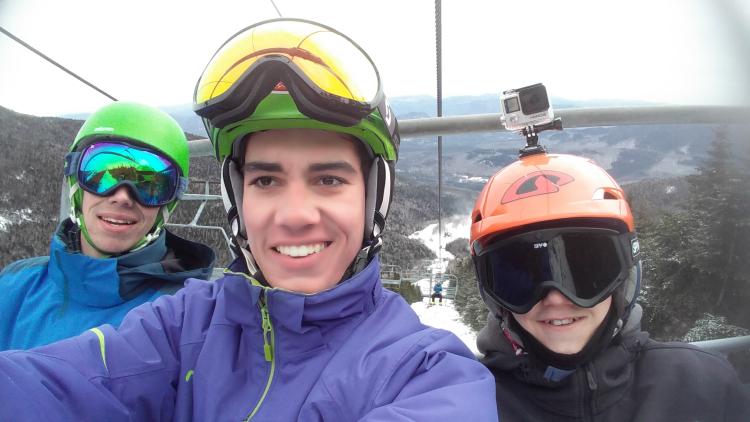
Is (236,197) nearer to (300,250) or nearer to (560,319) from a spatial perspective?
(300,250)

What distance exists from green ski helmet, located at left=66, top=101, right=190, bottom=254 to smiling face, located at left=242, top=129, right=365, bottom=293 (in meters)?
1.28

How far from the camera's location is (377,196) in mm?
1539

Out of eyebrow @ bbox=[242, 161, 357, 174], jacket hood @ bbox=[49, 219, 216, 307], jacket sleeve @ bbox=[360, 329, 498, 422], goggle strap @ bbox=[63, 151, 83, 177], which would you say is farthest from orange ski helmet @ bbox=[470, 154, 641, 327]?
goggle strap @ bbox=[63, 151, 83, 177]

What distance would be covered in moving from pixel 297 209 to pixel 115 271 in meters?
1.18

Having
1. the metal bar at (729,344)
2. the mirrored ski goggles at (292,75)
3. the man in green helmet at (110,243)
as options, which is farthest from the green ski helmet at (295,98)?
the metal bar at (729,344)

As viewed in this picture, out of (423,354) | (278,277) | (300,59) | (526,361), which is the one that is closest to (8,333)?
(278,277)

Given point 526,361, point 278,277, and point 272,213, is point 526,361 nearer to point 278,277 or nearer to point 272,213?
point 278,277

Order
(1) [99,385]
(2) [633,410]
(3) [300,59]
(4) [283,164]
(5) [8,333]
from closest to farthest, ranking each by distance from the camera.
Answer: (1) [99,385]
(4) [283,164]
(3) [300,59]
(2) [633,410]
(5) [8,333]

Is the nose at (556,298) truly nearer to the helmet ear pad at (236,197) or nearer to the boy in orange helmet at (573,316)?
the boy in orange helmet at (573,316)

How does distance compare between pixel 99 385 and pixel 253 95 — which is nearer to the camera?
pixel 99 385

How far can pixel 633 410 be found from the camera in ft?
5.08

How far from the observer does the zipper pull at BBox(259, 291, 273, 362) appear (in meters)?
1.24

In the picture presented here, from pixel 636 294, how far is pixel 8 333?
8.75 feet

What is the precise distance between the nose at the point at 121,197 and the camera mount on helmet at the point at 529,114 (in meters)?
1.85
